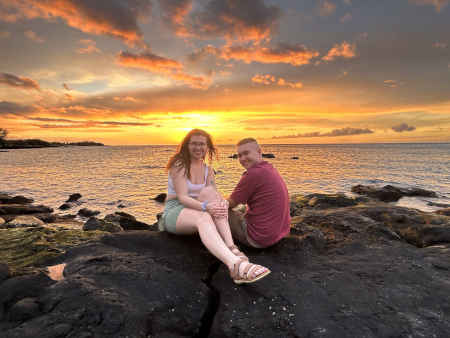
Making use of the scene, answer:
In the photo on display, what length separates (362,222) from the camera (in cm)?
590

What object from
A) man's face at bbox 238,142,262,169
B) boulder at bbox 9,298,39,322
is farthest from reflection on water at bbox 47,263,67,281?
man's face at bbox 238,142,262,169

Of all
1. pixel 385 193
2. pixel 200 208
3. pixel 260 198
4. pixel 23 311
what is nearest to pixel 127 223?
pixel 200 208

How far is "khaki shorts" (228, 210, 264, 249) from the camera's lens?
15.6 feet

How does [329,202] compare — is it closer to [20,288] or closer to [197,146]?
[197,146]

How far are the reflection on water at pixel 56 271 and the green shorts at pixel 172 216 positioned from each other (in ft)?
6.06

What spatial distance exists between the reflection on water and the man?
10.2ft

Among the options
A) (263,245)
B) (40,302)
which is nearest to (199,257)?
(263,245)

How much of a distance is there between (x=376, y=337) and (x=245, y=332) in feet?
5.02

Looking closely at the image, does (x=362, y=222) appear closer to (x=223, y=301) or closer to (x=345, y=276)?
(x=345, y=276)

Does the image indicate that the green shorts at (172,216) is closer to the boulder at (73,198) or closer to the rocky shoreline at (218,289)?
the rocky shoreline at (218,289)

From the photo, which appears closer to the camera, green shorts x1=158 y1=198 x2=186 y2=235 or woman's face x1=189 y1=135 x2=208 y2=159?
green shorts x1=158 y1=198 x2=186 y2=235

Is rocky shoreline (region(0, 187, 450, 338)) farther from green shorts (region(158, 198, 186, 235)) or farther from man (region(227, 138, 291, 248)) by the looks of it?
man (region(227, 138, 291, 248))

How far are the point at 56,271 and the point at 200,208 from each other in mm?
2585

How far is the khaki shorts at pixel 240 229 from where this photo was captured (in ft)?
15.6
